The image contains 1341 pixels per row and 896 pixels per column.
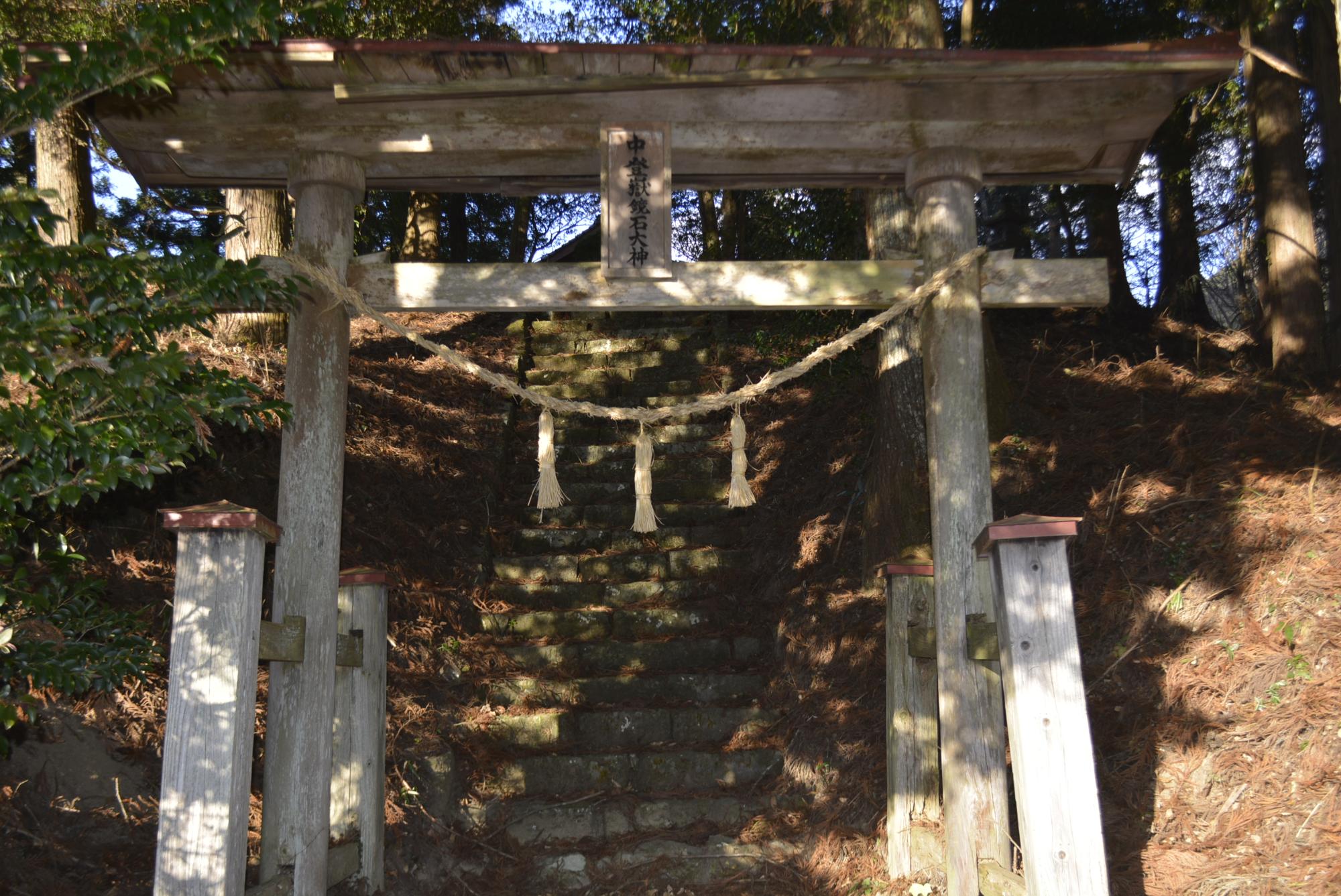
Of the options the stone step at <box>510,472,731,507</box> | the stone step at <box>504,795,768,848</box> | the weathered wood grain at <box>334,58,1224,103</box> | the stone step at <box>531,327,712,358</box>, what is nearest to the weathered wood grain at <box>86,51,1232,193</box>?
the weathered wood grain at <box>334,58,1224,103</box>

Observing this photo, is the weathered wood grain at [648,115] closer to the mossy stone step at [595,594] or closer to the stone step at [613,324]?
the mossy stone step at [595,594]

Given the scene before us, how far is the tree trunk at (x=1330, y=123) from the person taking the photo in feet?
24.6

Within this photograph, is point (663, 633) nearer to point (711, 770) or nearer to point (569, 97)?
point (711, 770)

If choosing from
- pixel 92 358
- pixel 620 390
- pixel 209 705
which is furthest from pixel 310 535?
pixel 620 390

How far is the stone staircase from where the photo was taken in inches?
190

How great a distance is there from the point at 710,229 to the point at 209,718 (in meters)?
10.8

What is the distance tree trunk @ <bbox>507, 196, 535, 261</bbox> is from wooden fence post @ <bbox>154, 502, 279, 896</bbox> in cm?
1032

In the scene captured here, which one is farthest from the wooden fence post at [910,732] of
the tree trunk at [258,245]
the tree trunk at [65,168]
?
the tree trunk at [65,168]

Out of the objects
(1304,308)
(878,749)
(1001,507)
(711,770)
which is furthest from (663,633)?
(1304,308)

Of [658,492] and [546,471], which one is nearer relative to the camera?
[546,471]

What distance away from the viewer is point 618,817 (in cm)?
491

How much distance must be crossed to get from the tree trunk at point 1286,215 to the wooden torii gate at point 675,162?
13.1 feet

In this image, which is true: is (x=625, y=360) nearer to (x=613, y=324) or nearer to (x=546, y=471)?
(x=613, y=324)

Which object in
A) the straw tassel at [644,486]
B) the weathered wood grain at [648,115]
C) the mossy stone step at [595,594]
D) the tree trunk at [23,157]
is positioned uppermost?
the tree trunk at [23,157]
